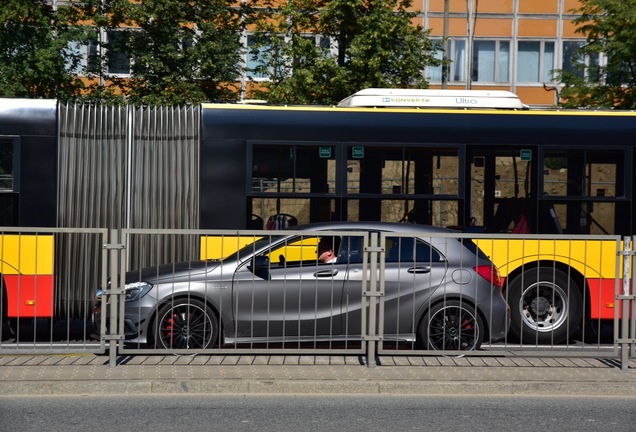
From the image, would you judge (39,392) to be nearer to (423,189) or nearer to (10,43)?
(423,189)

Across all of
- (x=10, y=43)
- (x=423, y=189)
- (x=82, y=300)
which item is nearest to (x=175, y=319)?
(x=82, y=300)

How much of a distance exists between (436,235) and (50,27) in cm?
1807

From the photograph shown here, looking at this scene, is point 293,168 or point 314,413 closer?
point 314,413

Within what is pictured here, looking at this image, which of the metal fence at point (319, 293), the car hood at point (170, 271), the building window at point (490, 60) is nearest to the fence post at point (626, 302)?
the metal fence at point (319, 293)

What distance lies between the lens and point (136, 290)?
34.9ft

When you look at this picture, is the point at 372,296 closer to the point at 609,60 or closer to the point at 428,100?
the point at 428,100

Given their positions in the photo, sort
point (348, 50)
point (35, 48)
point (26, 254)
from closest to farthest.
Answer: point (26, 254) < point (35, 48) < point (348, 50)

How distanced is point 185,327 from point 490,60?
38.4 meters

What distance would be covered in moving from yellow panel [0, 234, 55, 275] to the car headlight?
3.04ft

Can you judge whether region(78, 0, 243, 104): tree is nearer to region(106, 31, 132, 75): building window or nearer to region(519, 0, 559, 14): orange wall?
region(106, 31, 132, 75): building window

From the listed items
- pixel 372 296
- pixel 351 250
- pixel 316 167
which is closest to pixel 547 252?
pixel 372 296

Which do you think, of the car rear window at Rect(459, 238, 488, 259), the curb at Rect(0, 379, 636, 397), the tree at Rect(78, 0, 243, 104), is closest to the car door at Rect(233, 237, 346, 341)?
the curb at Rect(0, 379, 636, 397)

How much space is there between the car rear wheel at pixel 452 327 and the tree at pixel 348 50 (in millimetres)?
16582

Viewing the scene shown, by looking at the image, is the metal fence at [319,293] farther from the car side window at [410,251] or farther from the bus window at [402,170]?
the bus window at [402,170]
